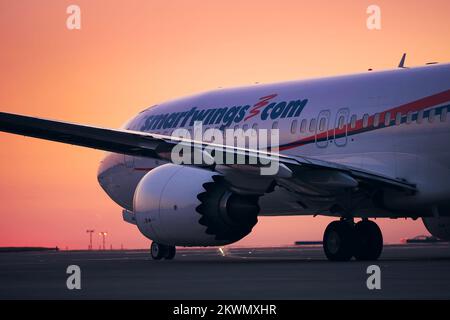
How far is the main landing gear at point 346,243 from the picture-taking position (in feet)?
88.3

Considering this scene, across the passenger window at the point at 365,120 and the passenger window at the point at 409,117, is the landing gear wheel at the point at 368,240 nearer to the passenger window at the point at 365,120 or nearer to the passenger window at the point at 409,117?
the passenger window at the point at 365,120

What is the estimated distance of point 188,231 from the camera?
88.5ft

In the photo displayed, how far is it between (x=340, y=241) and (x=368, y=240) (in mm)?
1298

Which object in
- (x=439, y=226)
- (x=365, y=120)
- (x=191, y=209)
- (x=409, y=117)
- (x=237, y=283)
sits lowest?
(x=237, y=283)

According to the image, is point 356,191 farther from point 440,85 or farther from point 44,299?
point 44,299

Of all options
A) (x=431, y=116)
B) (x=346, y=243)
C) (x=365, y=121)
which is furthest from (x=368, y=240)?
(x=431, y=116)

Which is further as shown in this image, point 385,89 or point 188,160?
point 385,89

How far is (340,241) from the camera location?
88.2 feet

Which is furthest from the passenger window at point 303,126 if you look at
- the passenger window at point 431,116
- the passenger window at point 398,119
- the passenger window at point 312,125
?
the passenger window at point 431,116

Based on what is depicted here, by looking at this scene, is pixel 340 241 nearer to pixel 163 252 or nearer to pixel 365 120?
pixel 365 120

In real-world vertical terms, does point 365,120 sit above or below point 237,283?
above

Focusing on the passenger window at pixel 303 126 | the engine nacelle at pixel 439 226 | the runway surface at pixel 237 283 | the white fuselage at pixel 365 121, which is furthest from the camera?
the engine nacelle at pixel 439 226

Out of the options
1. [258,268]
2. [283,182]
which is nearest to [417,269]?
[258,268]
